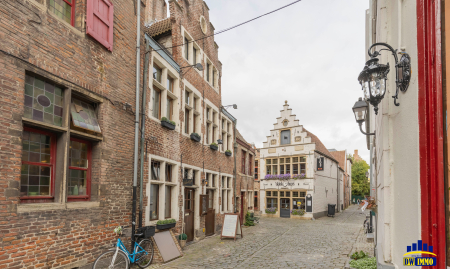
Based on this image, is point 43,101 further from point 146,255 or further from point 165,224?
point 165,224

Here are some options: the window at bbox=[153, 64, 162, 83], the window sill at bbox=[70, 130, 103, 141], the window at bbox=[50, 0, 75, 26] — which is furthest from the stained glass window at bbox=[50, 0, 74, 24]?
the window at bbox=[153, 64, 162, 83]

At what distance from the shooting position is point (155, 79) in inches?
375

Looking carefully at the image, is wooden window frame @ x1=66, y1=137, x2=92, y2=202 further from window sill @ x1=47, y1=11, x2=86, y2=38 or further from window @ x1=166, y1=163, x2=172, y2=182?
window @ x1=166, y1=163, x2=172, y2=182

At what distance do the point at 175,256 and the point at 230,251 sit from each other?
7.43 ft

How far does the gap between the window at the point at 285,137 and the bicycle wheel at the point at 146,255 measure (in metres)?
21.0

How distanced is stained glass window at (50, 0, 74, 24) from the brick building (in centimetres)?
2

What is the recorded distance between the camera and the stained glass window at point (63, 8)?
580cm

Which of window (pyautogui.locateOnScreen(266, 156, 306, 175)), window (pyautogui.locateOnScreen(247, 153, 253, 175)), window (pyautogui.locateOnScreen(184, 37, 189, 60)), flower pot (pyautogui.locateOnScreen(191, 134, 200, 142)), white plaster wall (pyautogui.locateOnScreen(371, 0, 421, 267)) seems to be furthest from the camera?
window (pyautogui.locateOnScreen(266, 156, 306, 175))

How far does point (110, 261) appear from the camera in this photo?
20.9 ft

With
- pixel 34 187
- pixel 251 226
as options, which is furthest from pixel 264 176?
pixel 34 187

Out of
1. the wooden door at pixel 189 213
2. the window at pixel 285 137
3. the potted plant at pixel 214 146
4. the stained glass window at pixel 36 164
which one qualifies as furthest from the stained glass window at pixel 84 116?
the window at pixel 285 137

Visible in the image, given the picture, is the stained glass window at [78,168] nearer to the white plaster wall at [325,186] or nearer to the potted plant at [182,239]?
the potted plant at [182,239]

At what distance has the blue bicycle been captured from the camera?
6.25m

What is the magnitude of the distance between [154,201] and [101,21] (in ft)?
17.9
